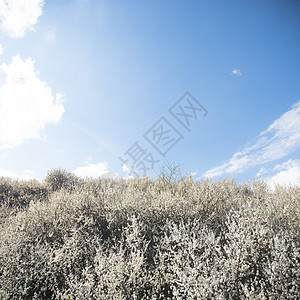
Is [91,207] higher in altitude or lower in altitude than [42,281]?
higher

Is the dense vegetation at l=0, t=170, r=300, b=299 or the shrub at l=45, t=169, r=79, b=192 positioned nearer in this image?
the dense vegetation at l=0, t=170, r=300, b=299

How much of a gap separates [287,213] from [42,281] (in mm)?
4717

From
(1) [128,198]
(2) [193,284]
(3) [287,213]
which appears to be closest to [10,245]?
(1) [128,198]

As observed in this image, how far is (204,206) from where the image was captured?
440cm

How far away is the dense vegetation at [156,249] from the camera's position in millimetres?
2361

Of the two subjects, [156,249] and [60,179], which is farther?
[60,179]

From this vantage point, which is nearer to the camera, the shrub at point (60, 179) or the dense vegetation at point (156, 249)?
the dense vegetation at point (156, 249)

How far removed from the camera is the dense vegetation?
2.36 metres

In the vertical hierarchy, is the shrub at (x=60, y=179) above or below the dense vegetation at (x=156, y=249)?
above

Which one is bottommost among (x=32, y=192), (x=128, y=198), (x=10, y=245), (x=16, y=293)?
(x=16, y=293)

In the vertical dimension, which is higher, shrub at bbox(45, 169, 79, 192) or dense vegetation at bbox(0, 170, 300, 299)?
shrub at bbox(45, 169, 79, 192)

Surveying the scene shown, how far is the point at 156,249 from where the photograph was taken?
3.50m

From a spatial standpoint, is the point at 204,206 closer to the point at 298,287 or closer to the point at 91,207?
the point at 298,287

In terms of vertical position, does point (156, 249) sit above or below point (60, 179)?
below
